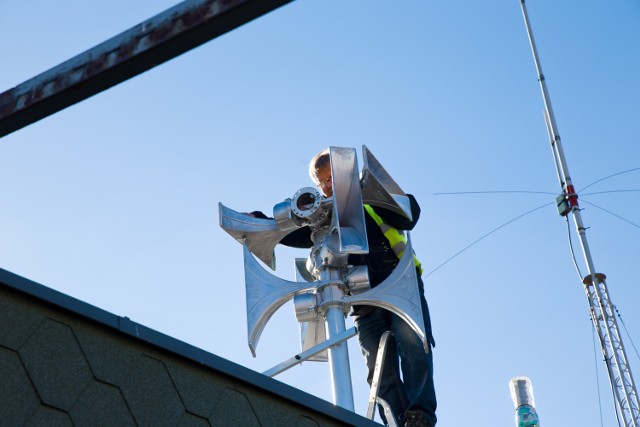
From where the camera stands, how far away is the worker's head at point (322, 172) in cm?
773

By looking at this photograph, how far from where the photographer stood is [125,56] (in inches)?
120

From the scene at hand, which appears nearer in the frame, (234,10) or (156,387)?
(234,10)

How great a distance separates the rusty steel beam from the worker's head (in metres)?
4.59

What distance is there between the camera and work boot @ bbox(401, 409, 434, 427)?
22.4ft

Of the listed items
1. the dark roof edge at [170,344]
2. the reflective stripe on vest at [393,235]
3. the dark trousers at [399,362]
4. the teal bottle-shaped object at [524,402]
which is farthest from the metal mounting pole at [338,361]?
the teal bottle-shaped object at [524,402]

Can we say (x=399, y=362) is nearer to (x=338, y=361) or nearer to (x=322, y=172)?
(x=338, y=361)

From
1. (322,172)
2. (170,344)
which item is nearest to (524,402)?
(322,172)

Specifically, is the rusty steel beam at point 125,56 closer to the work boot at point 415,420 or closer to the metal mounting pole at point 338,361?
the metal mounting pole at point 338,361

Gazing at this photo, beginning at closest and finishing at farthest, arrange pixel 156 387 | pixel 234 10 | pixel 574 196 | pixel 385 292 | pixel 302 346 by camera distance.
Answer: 1. pixel 234 10
2. pixel 156 387
3. pixel 385 292
4. pixel 302 346
5. pixel 574 196

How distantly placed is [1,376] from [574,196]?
9.48 m

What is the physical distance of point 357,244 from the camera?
7.30 metres

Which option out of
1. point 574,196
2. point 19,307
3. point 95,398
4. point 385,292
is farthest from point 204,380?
point 574,196

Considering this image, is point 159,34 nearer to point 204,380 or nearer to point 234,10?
point 234,10

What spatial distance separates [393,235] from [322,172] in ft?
2.02
